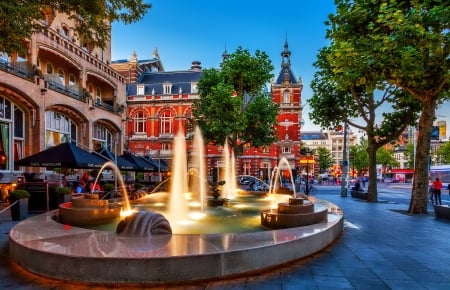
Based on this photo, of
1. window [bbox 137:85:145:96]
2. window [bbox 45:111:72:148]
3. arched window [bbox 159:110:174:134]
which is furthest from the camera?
window [bbox 137:85:145:96]

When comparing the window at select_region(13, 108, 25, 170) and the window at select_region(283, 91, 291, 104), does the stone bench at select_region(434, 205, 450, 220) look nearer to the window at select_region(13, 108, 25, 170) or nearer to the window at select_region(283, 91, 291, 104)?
Answer: the window at select_region(13, 108, 25, 170)

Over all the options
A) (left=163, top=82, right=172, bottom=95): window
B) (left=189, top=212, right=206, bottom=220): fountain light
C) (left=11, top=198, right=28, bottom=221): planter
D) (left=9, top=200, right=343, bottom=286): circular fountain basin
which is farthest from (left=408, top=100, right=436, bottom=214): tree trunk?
(left=163, top=82, right=172, bottom=95): window

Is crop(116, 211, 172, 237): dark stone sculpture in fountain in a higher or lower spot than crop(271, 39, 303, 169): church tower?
lower

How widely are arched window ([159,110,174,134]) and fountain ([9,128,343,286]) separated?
49944 millimetres

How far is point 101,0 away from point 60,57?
51.5 feet

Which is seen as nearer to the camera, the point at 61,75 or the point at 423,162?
the point at 423,162

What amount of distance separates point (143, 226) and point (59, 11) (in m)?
6.95

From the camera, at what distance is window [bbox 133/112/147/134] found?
2235 inches

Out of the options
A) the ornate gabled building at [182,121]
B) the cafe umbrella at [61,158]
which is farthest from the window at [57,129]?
the ornate gabled building at [182,121]

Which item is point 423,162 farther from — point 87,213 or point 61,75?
point 61,75

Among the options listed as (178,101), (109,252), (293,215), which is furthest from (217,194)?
(178,101)

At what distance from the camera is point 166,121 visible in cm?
5616

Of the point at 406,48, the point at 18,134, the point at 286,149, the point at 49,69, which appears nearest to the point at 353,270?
the point at 406,48

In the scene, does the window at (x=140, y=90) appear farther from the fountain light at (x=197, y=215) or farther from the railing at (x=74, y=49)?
the fountain light at (x=197, y=215)
